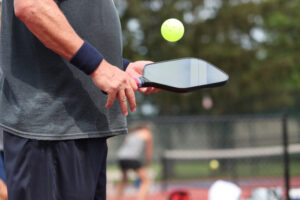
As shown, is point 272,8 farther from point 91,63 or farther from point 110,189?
point 91,63

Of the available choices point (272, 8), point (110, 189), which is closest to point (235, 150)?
point (110, 189)

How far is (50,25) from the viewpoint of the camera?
1.38m

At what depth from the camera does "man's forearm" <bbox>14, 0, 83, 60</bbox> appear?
1367 millimetres

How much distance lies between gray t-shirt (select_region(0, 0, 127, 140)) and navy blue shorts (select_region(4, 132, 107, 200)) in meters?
0.04

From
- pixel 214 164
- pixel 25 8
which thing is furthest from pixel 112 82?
pixel 214 164

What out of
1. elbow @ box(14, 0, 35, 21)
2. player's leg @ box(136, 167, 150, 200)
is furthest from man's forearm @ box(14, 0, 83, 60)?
player's leg @ box(136, 167, 150, 200)

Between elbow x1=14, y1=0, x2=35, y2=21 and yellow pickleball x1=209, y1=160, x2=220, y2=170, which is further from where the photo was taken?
yellow pickleball x1=209, y1=160, x2=220, y2=170

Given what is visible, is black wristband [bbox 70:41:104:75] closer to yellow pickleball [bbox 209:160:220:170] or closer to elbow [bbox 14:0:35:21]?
elbow [bbox 14:0:35:21]

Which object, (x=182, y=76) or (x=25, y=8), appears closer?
(x=25, y=8)

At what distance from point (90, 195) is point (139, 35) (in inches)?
750

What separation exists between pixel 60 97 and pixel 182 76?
1.59 ft

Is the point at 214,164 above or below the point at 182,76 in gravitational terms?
below

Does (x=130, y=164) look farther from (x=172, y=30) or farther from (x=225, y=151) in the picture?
(x=172, y=30)

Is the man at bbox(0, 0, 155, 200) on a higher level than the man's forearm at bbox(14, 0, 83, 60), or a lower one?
lower
